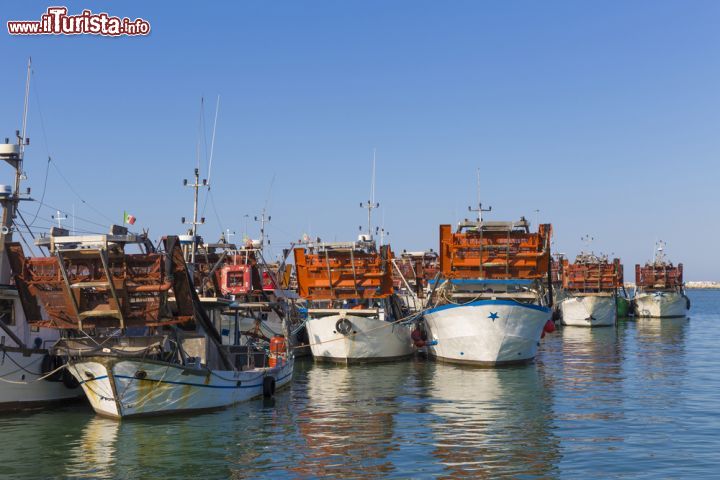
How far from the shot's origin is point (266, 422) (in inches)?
1008

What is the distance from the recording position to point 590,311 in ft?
270

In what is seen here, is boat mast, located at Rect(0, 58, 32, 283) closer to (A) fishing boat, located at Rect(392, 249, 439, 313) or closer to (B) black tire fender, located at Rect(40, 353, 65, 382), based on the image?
(B) black tire fender, located at Rect(40, 353, 65, 382)

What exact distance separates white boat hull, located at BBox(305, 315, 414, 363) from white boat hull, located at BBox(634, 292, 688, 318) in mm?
65355

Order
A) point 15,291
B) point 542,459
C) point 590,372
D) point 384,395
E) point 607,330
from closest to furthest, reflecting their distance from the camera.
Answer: point 542,459 → point 15,291 → point 384,395 → point 590,372 → point 607,330

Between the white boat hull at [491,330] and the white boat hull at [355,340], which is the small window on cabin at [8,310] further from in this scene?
the white boat hull at [491,330]

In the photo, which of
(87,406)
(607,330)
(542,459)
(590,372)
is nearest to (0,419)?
(87,406)

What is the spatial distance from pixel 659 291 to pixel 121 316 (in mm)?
92057

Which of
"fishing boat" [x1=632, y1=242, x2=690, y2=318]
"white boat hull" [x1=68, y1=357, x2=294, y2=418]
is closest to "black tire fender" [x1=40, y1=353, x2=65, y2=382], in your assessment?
"white boat hull" [x1=68, y1=357, x2=294, y2=418]

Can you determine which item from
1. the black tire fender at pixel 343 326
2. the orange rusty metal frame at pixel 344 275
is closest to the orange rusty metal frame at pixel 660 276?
the orange rusty metal frame at pixel 344 275

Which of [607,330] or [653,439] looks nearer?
[653,439]

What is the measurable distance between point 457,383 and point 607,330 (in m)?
46.8

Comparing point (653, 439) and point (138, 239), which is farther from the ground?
point (138, 239)

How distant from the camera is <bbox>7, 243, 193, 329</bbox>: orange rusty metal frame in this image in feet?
81.3

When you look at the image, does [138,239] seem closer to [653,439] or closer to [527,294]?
[653,439]
